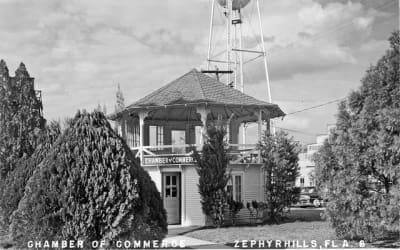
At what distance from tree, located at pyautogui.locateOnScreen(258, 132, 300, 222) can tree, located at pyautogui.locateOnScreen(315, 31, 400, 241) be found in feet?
24.0

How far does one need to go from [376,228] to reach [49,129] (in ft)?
32.2

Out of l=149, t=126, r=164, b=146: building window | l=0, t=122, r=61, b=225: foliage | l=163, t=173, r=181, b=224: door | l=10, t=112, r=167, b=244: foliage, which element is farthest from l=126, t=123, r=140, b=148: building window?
l=10, t=112, r=167, b=244: foliage

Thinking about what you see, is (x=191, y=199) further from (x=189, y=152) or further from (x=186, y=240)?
(x=186, y=240)

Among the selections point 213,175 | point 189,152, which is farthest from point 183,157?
point 213,175

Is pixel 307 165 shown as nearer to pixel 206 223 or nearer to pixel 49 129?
pixel 206 223

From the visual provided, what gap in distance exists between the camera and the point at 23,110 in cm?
1734

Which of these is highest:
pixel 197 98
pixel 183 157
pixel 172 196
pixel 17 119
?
pixel 197 98

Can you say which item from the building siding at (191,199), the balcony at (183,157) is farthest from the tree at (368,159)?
the building siding at (191,199)

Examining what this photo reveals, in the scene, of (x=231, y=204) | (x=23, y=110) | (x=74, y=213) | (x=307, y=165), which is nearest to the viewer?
(x=74, y=213)

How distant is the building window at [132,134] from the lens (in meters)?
25.7

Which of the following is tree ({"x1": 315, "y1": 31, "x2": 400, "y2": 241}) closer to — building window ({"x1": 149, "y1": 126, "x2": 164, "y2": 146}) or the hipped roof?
the hipped roof

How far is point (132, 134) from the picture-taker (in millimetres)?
26016

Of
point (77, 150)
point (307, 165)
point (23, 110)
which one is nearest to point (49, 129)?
point (23, 110)

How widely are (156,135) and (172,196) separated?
243 inches
